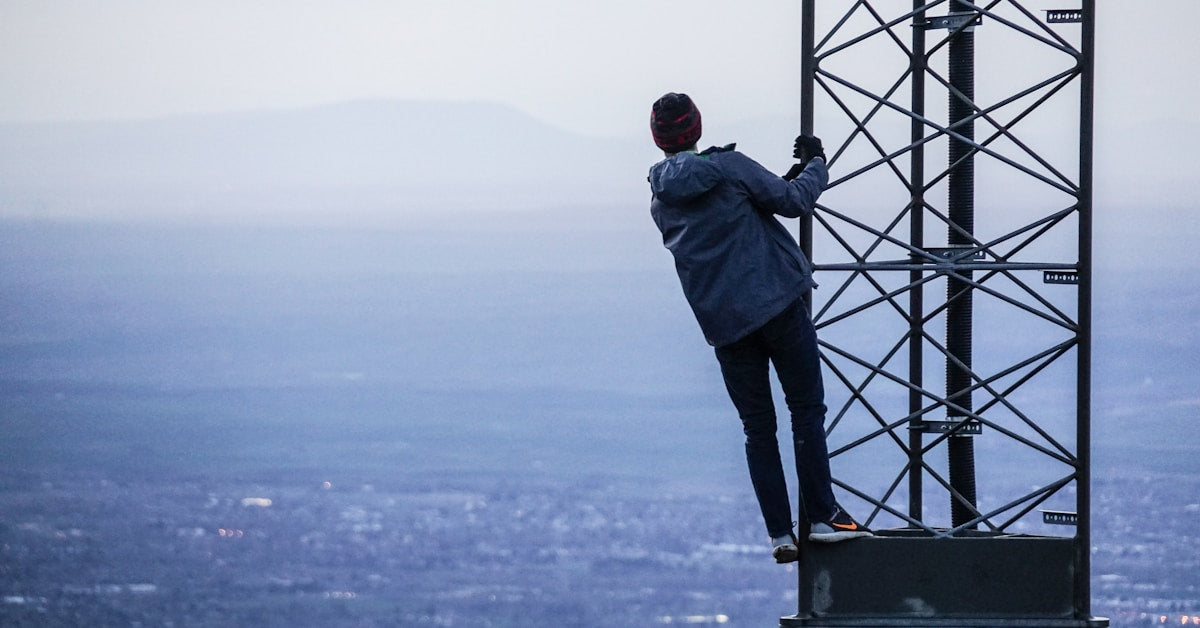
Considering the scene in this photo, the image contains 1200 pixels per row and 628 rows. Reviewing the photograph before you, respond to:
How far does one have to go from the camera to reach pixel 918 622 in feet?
22.4

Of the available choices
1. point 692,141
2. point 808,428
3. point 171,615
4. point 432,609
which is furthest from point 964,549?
point 171,615

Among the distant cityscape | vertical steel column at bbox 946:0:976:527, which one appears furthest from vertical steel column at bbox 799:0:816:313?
the distant cityscape

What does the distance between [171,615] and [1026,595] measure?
75.8 metres

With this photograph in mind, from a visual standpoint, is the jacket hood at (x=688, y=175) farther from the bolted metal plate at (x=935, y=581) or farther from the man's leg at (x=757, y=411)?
the bolted metal plate at (x=935, y=581)

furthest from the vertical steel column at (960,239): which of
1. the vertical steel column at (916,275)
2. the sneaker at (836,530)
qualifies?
the sneaker at (836,530)

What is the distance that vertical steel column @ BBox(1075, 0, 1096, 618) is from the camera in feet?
22.4

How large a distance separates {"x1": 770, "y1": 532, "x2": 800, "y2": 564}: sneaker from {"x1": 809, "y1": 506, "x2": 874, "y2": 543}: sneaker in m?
0.11

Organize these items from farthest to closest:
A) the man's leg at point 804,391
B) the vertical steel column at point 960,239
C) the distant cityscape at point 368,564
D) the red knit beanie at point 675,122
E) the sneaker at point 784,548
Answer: the distant cityscape at point 368,564 → the vertical steel column at point 960,239 → the sneaker at point 784,548 → the man's leg at point 804,391 → the red knit beanie at point 675,122

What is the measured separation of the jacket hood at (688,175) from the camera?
Answer: 5.92 meters

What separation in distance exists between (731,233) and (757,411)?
0.84 meters

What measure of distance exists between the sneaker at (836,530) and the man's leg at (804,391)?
11 cm

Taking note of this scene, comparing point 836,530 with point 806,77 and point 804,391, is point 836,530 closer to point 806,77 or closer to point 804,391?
point 804,391

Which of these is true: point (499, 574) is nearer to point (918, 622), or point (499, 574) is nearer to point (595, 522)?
point (595, 522)

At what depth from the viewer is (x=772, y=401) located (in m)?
6.43
